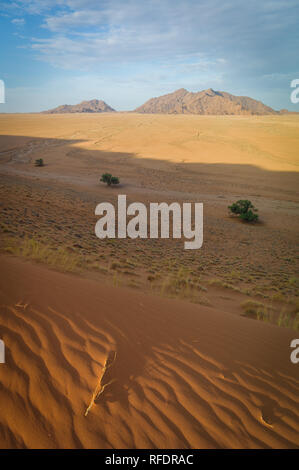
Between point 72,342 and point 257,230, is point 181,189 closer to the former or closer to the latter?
point 257,230

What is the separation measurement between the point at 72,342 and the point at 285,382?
7.35ft

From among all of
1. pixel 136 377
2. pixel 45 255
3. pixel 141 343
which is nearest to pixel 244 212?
pixel 45 255

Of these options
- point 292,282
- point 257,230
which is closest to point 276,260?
point 292,282

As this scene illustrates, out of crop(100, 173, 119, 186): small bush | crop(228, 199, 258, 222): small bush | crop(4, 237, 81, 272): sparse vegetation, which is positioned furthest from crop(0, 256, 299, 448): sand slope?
crop(100, 173, 119, 186): small bush

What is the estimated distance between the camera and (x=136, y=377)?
227 cm

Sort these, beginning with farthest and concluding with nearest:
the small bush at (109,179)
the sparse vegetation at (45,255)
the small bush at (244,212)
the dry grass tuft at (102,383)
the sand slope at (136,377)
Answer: the small bush at (109,179) < the small bush at (244,212) < the sparse vegetation at (45,255) < the dry grass tuft at (102,383) < the sand slope at (136,377)

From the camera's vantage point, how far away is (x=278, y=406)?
7.30ft

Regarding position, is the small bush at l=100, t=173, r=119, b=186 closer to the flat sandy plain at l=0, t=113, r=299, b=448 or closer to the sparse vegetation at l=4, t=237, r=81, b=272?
the flat sandy plain at l=0, t=113, r=299, b=448

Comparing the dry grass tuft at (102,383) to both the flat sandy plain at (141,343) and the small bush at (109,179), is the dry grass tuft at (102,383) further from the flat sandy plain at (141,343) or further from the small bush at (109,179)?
the small bush at (109,179)

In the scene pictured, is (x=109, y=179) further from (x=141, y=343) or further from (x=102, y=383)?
(x=102, y=383)

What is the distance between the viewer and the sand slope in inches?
71.9

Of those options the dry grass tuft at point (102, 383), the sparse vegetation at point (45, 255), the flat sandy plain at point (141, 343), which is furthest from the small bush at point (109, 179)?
the dry grass tuft at point (102, 383)

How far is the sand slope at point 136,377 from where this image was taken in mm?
1825

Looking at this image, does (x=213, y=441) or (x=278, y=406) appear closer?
(x=213, y=441)
